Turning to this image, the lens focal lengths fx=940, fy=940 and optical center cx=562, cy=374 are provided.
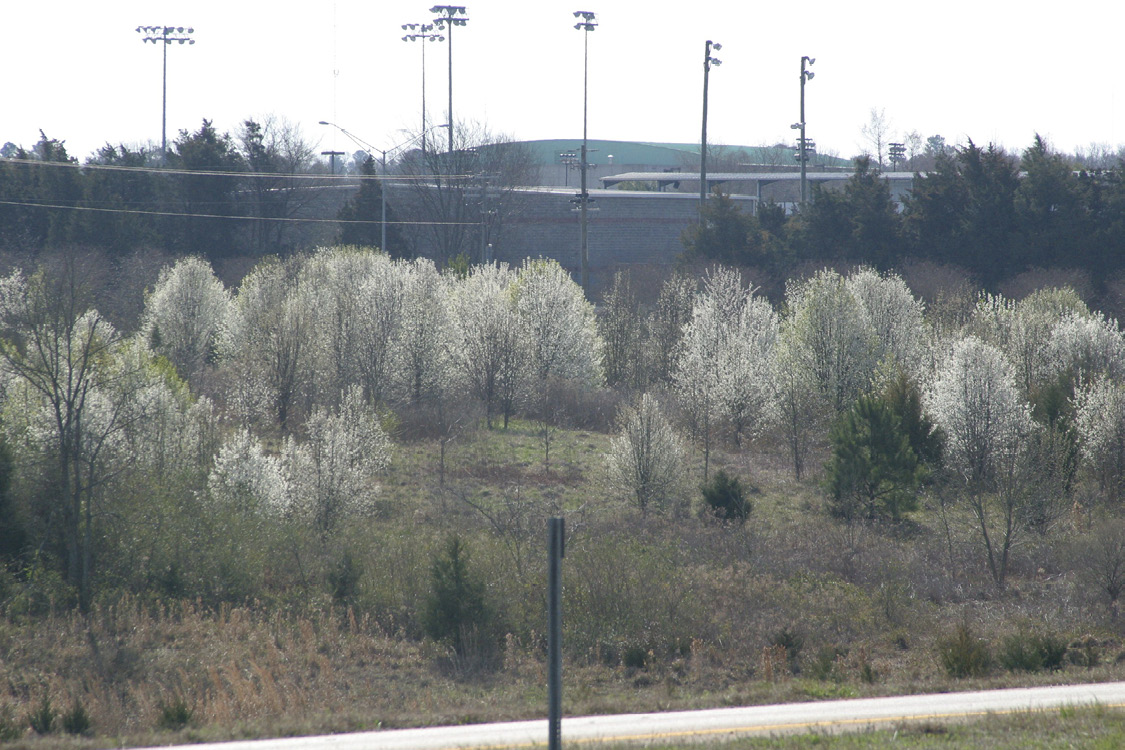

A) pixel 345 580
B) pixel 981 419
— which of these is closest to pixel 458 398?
pixel 345 580

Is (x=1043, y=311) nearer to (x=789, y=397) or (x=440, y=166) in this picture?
(x=789, y=397)

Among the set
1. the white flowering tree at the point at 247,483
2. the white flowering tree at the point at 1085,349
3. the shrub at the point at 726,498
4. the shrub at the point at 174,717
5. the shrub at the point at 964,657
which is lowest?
the shrub at the point at 174,717

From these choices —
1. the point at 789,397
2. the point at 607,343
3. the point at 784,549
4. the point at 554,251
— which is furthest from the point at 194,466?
the point at 554,251

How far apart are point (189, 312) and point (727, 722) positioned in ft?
123

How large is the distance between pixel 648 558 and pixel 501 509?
23.9 feet

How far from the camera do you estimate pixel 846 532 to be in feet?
83.9

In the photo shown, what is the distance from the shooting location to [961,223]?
52.2 meters

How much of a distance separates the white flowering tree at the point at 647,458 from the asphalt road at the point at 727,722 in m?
13.8

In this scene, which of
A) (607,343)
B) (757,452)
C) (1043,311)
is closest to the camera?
(757,452)

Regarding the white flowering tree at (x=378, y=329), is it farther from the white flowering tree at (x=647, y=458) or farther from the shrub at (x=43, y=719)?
the shrub at (x=43, y=719)

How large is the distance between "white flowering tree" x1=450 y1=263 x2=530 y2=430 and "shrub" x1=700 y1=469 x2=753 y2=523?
1307 centimetres

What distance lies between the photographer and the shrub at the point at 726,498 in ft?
86.2

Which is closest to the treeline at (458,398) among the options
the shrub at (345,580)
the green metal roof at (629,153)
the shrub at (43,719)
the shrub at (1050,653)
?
the shrub at (345,580)

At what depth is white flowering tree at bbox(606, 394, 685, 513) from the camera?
26906 mm
